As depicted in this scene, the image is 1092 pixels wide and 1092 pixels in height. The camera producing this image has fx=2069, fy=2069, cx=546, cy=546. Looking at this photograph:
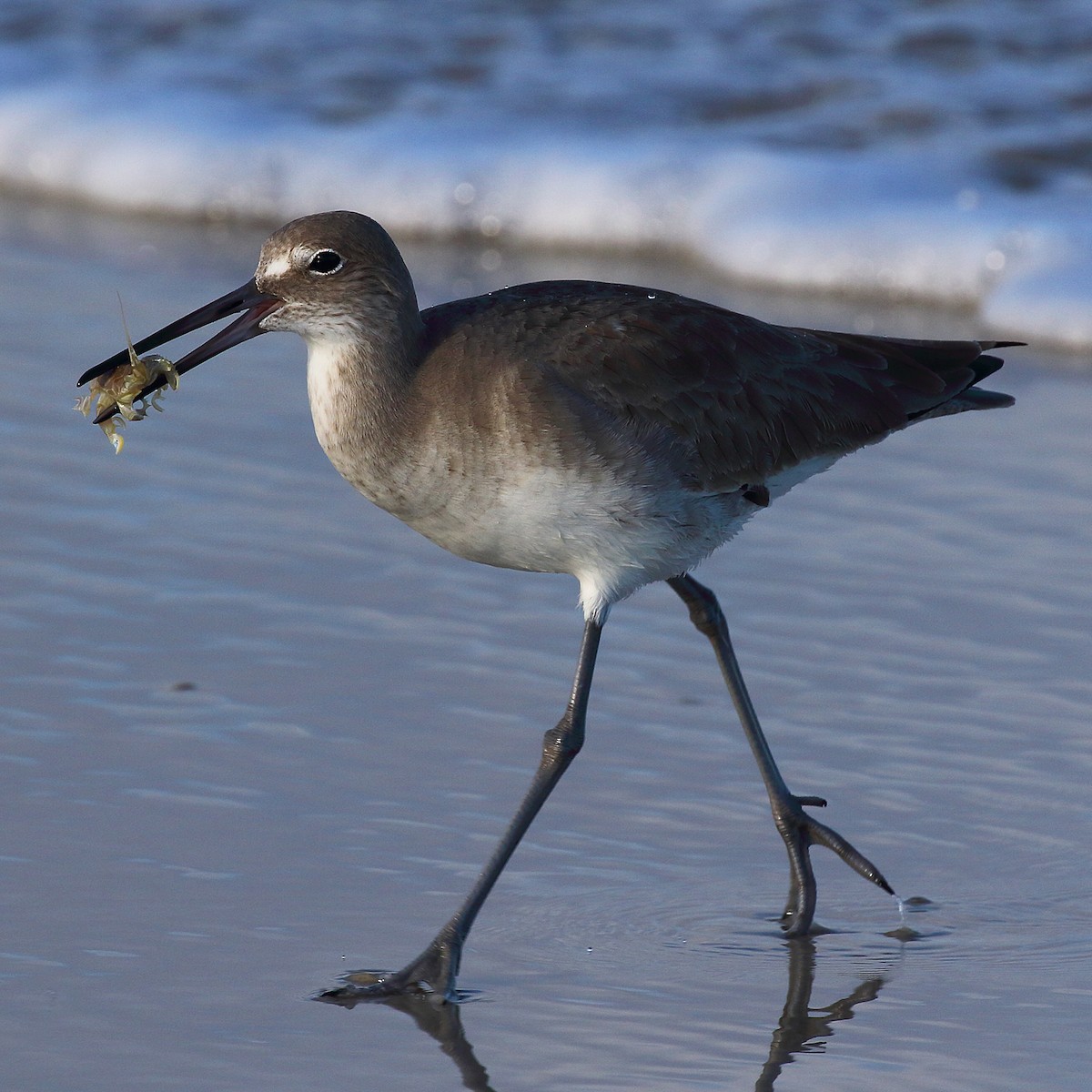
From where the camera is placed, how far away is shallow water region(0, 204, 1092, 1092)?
146 inches

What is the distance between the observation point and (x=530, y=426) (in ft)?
13.5

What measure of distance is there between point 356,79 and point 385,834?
732 centimetres

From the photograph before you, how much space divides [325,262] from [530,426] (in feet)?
1.81

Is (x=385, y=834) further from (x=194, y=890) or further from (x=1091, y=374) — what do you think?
(x=1091, y=374)

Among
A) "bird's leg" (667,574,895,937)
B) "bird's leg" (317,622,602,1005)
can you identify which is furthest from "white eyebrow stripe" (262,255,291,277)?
"bird's leg" (667,574,895,937)

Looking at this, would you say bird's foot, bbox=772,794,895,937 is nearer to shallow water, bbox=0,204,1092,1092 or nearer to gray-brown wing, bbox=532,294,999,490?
shallow water, bbox=0,204,1092,1092

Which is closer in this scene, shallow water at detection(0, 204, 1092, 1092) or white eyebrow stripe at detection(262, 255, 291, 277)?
shallow water at detection(0, 204, 1092, 1092)

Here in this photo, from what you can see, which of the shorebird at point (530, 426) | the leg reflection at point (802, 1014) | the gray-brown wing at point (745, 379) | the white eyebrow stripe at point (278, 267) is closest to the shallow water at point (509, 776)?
the leg reflection at point (802, 1014)

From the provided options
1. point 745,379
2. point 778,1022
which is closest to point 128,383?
point 745,379

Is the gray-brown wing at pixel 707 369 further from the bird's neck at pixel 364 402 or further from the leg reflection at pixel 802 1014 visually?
the leg reflection at pixel 802 1014

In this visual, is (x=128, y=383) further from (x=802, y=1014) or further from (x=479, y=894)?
(x=802, y=1014)

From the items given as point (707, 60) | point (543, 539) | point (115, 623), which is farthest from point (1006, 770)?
point (707, 60)

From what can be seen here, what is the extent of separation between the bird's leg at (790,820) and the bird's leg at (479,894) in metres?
0.45

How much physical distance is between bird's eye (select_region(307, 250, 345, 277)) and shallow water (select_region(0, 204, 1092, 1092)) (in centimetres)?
117
